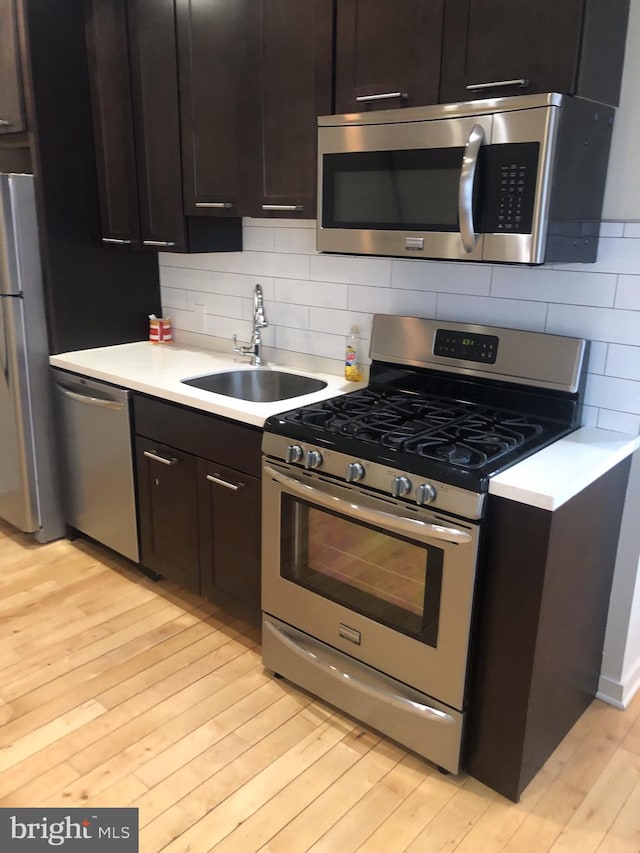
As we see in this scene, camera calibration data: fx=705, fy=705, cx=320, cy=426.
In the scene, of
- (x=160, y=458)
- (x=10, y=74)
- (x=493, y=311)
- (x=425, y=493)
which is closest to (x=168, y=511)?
(x=160, y=458)

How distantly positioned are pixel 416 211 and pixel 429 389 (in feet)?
2.08

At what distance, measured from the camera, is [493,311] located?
226cm

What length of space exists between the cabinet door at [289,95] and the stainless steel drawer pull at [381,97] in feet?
0.43

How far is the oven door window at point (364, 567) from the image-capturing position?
73.7 inches

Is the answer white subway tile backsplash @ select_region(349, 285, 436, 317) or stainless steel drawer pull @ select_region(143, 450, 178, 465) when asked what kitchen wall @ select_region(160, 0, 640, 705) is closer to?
white subway tile backsplash @ select_region(349, 285, 436, 317)

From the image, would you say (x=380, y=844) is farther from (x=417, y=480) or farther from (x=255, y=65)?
(x=255, y=65)

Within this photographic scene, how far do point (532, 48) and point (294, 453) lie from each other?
121 cm

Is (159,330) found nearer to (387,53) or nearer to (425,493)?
(387,53)

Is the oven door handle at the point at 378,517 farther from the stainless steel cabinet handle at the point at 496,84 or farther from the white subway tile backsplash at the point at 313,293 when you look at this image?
the stainless steel cabinet handle at the point at 496,84

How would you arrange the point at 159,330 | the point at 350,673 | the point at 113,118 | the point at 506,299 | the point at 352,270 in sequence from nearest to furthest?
the point at 350,673, the point at 506,299, the point at 352,270, the point at 113,118, the point at 159,330

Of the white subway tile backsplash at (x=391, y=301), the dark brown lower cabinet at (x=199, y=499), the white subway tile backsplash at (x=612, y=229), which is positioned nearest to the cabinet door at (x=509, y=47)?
the white subway tile backsplash at (x=612, y=229)

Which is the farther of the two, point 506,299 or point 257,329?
point 257,329

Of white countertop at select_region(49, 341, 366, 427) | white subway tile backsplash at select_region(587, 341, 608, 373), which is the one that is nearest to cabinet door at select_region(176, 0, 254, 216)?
white countertop at select_region(49, 341, 366, 427)

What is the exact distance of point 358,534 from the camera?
1.99 metres
